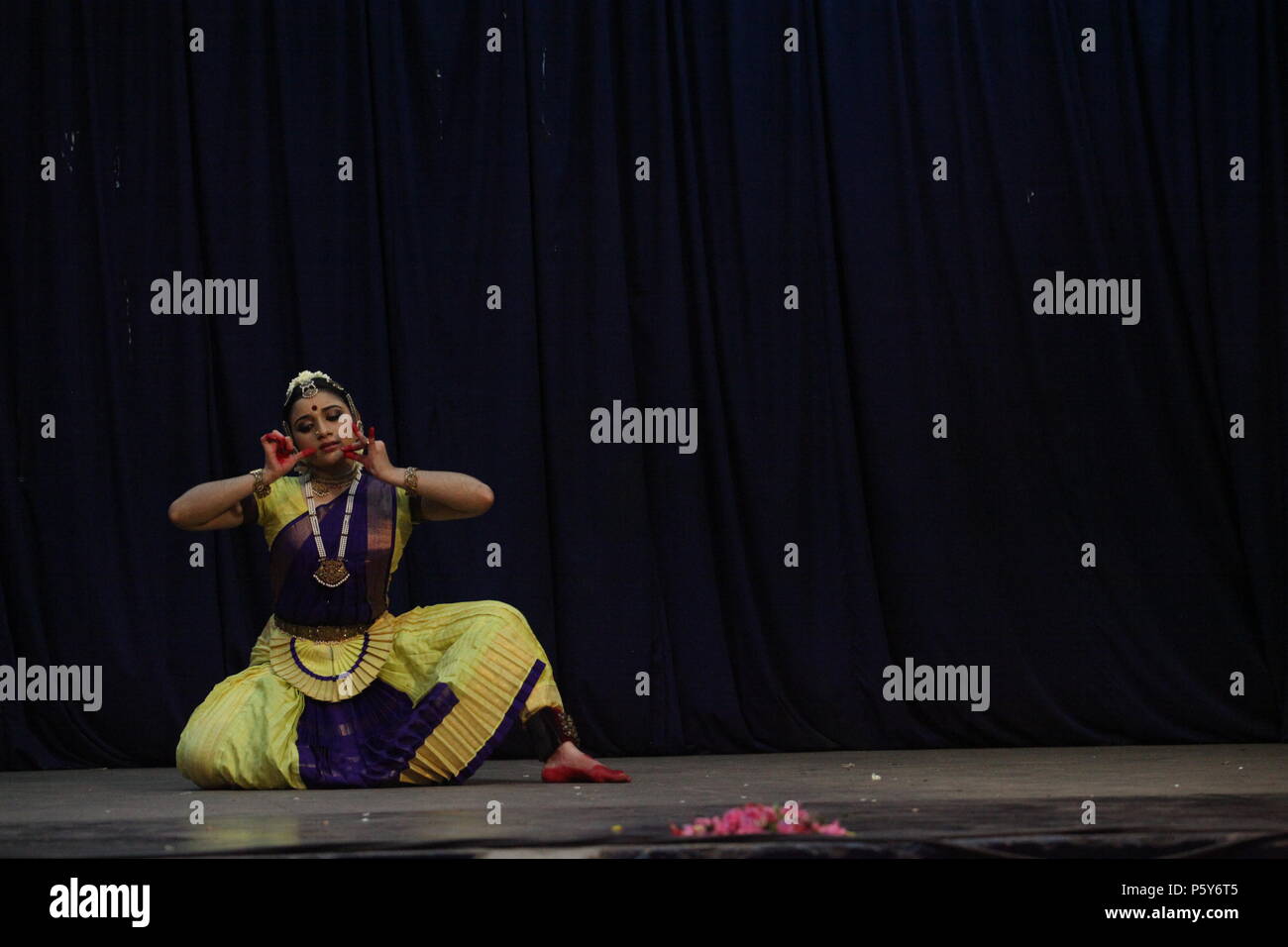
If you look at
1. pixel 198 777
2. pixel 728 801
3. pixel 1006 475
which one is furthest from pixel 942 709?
pixel 198 777

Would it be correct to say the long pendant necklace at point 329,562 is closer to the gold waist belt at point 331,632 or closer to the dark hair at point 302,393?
the gold waist belt at point 331,632

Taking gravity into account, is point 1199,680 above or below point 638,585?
below

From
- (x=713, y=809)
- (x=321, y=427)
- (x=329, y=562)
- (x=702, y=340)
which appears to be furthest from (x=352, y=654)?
(x=702, y=340)

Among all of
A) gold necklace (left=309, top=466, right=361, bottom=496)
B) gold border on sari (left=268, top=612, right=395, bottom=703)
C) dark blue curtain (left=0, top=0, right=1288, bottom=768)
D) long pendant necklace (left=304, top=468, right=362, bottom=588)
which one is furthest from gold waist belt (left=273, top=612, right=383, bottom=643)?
dark blue curtain (left=0, top=0, right=1288, bottom=768)

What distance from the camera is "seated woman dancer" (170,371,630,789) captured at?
14.0 ft

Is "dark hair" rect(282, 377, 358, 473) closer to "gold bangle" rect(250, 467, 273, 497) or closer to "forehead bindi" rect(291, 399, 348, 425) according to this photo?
"forehead bindi" rect(291, 399, 348, 425)

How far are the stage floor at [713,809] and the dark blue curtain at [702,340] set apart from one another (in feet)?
1.54

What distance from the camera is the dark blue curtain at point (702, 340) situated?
5512 mm

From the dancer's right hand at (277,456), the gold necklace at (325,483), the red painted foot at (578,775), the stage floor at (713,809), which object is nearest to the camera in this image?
the stage floor at (713,809)

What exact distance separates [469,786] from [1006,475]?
7.80ft

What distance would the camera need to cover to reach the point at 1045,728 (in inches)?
224

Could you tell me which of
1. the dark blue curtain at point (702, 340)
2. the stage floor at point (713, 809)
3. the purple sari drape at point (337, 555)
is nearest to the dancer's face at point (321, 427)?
the purple sari drape at point (337, 555)

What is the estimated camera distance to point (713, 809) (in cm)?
373
